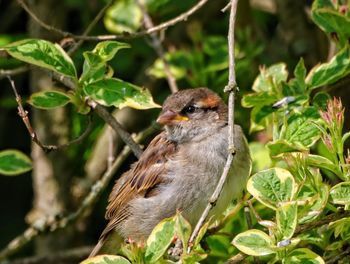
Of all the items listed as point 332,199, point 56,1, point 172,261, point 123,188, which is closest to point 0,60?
point 123,188

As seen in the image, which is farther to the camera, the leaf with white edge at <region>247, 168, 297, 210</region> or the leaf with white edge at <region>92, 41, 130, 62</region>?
the leaf with white edge at <region>92, 41, 130, 62</region>

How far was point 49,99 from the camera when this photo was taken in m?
3.04

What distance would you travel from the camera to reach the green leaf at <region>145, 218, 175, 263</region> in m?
2.39

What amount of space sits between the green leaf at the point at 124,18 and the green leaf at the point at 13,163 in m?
0.99

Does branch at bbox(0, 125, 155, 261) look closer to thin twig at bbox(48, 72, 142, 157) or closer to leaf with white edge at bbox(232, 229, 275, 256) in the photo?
thin twig at bbox(48, 72, 142, 157)

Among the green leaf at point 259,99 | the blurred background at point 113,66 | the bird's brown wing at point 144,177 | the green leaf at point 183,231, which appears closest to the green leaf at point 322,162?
the green leaf at point 183,231

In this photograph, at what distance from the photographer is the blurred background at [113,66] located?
12.9 ft

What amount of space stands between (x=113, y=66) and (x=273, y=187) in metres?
2.06

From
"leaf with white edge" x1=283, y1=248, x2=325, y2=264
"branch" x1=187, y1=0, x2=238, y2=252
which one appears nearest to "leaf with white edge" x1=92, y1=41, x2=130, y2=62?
"branch" x1=187, y1=0, x2=238, y2=252

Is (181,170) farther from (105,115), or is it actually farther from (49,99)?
(49,99)

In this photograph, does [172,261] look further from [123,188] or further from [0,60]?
[0,60]

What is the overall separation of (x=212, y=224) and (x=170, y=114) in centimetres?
47

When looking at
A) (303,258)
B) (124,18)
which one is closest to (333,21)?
(303,258)

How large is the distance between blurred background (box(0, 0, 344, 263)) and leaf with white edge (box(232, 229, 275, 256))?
1.25 meters
